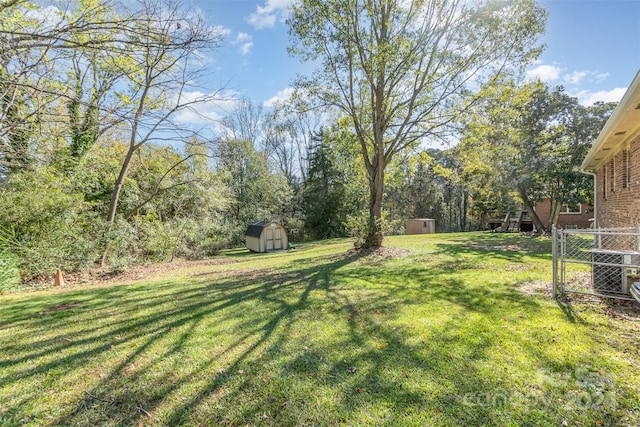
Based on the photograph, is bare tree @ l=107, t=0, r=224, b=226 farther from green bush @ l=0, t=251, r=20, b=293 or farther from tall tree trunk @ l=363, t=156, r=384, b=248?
tall tree trunk @ l=363, t=156, r=384, b=248

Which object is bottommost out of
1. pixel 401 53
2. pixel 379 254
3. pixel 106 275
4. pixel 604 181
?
pixel 106 275

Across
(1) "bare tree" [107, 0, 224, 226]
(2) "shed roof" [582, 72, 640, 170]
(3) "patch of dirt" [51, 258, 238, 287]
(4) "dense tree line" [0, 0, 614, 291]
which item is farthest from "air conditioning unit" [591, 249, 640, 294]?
(3) "patch of dirt" [51, 258, 238, 287]

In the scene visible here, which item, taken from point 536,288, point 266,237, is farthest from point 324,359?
point 266,237

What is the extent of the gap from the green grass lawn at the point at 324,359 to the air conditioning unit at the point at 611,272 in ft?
2.33

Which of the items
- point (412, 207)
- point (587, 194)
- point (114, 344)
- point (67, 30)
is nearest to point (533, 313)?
point (114, 344)

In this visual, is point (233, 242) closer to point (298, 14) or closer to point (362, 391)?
point (298, 14)

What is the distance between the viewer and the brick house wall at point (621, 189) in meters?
6.51

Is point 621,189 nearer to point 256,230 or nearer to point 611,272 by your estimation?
point 611,272

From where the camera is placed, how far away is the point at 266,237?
1744 cm

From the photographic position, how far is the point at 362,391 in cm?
262

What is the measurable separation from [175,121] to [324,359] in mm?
5457

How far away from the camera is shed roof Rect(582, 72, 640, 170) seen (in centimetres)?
456

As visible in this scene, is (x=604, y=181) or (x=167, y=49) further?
(x=604, y=181)

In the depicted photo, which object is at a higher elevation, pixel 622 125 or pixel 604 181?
pixel 622 125
